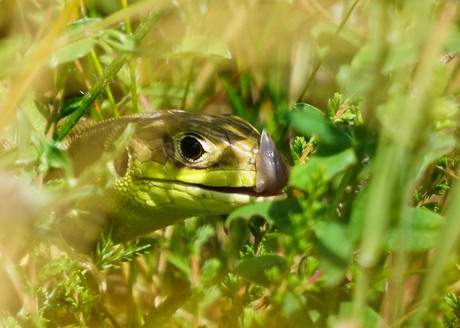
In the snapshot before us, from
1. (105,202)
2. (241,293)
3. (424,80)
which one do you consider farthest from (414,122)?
(105,202)

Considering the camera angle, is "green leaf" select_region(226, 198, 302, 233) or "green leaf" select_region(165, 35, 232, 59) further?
"green leaf" select_region(165, 35, 232, 59)

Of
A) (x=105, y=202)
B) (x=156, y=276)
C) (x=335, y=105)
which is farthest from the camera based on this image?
(x=156, y=276)

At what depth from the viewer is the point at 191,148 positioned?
5.13ft

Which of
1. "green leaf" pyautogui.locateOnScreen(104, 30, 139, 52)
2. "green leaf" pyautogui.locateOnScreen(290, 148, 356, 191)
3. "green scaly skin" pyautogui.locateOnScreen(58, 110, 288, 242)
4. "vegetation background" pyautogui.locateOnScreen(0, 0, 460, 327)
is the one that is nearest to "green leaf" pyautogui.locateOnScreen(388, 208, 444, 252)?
"vegetation background" pyautogui.locateOnScreen(0, 0, 460, 327)

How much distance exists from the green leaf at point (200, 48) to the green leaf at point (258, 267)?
457 millimetres

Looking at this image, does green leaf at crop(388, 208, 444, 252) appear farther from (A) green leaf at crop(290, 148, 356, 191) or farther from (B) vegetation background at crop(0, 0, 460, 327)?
(A) green leaf at crop(290, 148, 356, 191)

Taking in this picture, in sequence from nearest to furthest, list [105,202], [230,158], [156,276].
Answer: [230,158], [105,202], [156,276]

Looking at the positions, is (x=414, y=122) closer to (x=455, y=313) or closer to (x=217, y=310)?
(x=455, y=313)

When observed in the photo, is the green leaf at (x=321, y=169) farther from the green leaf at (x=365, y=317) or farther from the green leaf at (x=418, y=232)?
the green leaf at (x=365, y=317)

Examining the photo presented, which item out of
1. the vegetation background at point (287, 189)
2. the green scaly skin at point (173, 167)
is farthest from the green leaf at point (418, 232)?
the green scaly skin at point (173, 167)

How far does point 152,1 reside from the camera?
3.95 ft

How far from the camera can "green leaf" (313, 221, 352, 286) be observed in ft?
3.01

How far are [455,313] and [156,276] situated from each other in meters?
0.74

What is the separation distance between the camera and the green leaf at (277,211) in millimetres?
994
